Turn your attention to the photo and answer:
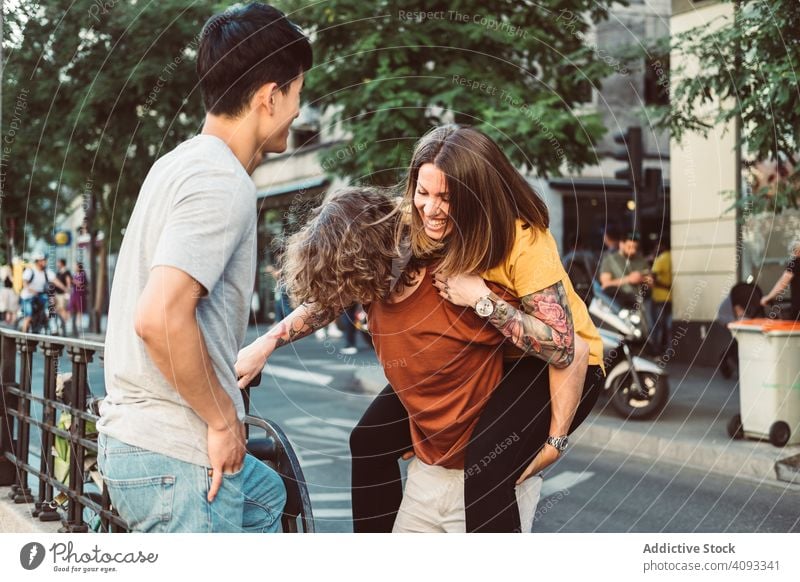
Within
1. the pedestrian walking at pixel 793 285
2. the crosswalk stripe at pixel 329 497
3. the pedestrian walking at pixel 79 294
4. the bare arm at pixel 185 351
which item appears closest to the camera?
the bare arm at pixel 185 351

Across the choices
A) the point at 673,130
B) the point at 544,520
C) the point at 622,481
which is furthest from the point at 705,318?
the point at 544,520

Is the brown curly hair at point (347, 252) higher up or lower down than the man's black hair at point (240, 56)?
lower down

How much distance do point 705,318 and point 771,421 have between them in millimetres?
5259

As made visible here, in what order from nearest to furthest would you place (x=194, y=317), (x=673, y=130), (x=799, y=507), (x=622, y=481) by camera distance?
(x=194, y=317) < (x=799, y=507) < (x=622, y=481) < (x=673, y=130)

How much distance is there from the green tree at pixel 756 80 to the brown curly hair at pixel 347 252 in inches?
148

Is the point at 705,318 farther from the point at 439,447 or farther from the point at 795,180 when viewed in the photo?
the point at 439,447

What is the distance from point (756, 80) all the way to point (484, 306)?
4.53 meters

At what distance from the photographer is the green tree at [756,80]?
5.20m

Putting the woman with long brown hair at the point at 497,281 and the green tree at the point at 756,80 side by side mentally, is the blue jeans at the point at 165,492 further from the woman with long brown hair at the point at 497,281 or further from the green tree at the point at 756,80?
the green tree at the point at 756,80

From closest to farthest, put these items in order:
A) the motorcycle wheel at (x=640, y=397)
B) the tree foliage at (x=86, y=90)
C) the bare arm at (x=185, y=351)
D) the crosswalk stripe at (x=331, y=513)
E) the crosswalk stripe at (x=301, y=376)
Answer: the bare arm at (x=185, y=351) < the tree foliage at (x=86, y=90) < the crosswalk stripe at (x=331, y=513) < the motorcycle wheel at (x=640, y=397) < the crosswalk stripe at (x=301, y=376)

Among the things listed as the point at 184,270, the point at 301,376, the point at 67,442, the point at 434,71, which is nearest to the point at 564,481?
the point at 434,71

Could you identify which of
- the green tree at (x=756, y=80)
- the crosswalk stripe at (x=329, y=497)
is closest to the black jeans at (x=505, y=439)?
the crosswalk stripe at (x=329, y=497)

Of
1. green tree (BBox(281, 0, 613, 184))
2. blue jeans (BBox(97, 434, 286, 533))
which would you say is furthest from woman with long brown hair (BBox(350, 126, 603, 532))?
green tree (BBox(281, 0, 613, 184))
